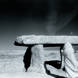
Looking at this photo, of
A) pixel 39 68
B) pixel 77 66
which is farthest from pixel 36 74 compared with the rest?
pixel 77 66

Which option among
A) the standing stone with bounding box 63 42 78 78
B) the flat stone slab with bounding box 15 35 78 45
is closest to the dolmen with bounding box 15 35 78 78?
the flat stone slab with bounding box 15 35 78 45

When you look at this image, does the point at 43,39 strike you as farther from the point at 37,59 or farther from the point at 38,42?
the point at 37,59

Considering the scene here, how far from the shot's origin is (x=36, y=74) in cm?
270

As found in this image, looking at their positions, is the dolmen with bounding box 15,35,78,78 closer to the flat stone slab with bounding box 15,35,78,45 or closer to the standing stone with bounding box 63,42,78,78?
the flat stone slab with bounding box 15,35,78,45

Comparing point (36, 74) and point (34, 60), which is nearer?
point (36, 74)

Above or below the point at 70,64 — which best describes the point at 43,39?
above

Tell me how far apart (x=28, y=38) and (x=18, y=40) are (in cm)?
19

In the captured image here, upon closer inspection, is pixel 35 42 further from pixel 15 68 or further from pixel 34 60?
pixel 15 68

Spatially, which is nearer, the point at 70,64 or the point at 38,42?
the point at 70,64

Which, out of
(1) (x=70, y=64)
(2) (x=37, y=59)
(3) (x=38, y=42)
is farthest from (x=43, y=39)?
(1) (x=70, y=64)

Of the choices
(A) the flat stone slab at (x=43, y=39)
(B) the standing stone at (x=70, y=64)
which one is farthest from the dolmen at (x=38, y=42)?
A: (B) the standing stone at (x=70, y=64)

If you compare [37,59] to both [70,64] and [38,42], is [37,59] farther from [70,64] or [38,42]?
[70,64]

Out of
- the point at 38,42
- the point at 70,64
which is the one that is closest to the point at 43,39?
the point at 38,42

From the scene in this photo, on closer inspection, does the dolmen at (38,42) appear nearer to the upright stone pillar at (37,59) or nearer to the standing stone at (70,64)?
the upright stone pillar at (37,59)
